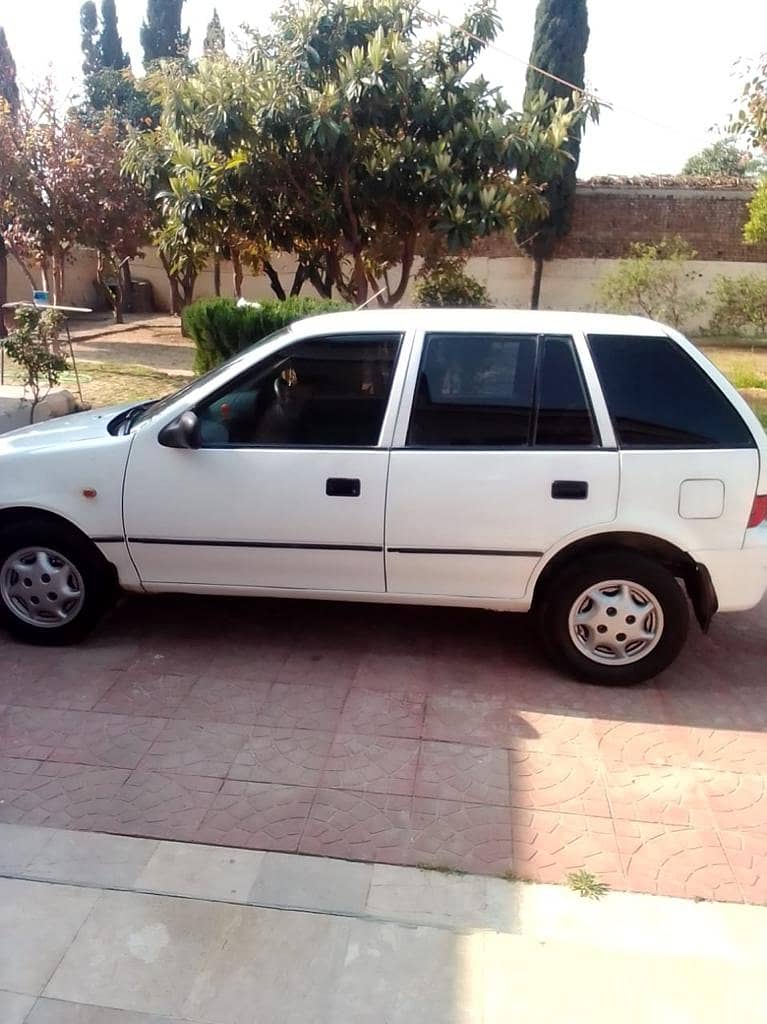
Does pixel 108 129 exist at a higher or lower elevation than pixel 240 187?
higher

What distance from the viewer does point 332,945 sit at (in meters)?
2.62

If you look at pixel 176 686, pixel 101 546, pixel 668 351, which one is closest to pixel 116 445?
pixel 101 546

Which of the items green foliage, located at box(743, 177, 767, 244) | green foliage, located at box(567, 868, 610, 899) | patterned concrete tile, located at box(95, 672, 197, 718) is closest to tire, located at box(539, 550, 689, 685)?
green foliage, located at box(567, 868, 610, 899)

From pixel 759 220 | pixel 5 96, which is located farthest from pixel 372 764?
pixel 5 96

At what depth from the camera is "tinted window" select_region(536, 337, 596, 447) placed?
13.3ft

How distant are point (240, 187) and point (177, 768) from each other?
819 centimetres

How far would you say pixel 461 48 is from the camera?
985cm

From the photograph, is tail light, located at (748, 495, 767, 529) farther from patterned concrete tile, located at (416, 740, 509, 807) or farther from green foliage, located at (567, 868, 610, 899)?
green foliage, located at (567, 868, 610, 899)

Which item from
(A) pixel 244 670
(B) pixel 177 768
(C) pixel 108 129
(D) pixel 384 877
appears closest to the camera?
(D) pixel 384 877

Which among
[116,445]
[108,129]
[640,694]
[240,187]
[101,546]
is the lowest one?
[640,694]

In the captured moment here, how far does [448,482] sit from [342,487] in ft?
1.65

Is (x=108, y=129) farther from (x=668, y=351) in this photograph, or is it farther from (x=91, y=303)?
(x=668, y=351)

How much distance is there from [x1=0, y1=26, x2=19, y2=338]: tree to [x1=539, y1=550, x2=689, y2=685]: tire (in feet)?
43.0

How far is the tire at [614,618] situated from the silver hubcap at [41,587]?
240 centimetres
